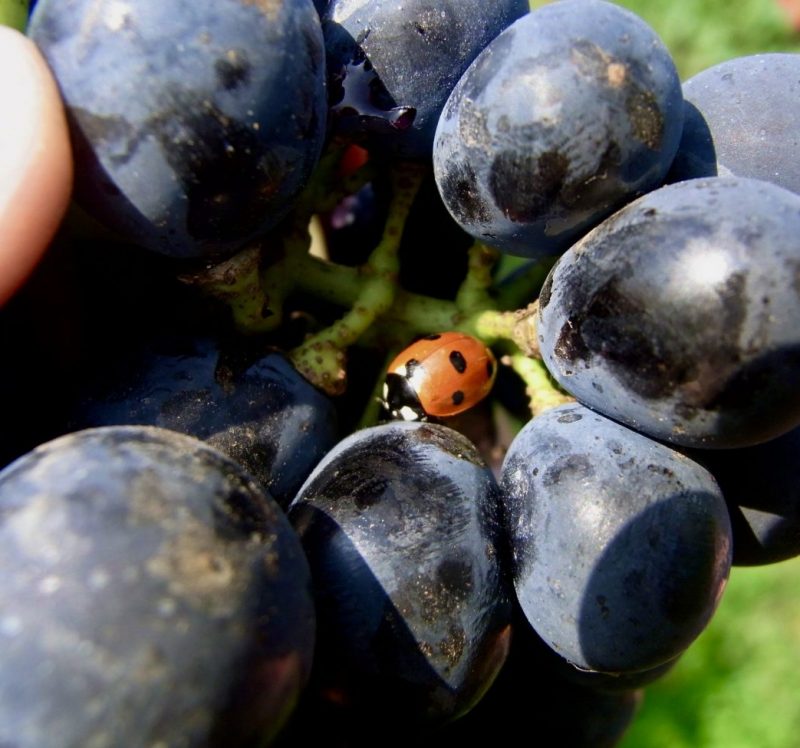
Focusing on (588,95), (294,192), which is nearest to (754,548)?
(588,95)

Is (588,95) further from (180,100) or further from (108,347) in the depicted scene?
(108,347)

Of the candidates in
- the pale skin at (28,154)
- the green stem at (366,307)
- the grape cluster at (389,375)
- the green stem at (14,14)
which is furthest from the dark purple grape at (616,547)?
the green stem at (14,14)

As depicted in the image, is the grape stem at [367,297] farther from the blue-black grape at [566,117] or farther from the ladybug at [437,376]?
the blue-black grape at [566,117]

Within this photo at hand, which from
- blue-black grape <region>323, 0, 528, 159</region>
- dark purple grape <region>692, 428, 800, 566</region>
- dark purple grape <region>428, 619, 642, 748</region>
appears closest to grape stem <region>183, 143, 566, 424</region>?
blue-black grape <region>323, 0, 528, 159</region>

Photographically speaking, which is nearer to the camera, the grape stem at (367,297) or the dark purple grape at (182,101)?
the dark purple grape at (182,101)

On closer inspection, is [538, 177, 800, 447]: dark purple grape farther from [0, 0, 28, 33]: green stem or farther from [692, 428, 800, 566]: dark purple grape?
[0, 0, 28, 33]: green stem

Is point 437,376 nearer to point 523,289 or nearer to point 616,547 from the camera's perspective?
point 523,289
